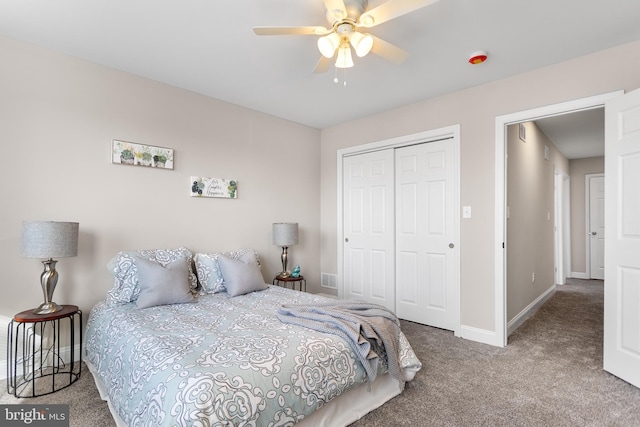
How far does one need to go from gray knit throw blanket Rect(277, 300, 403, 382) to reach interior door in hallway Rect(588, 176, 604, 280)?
19.9ft

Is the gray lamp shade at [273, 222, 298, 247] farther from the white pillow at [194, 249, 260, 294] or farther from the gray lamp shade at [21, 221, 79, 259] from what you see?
the gray lamp shade at [21, 221, 79, 259]

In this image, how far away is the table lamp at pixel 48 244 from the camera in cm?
215

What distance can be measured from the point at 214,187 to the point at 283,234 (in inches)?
36.2

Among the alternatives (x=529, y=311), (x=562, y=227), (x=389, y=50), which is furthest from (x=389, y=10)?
(x=562, y=227)

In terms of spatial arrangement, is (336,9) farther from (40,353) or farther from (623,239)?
(40,353)

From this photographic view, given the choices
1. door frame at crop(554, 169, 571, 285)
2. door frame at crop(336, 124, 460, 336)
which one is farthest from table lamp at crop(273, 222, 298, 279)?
door frame at crop(554, 169, 571, 285)

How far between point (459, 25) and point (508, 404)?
8.06 feet

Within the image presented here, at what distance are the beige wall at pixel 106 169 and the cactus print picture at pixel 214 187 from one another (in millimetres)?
69

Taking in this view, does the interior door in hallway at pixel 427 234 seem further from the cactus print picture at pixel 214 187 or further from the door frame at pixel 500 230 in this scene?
the cactus print picture at pixel 214 187

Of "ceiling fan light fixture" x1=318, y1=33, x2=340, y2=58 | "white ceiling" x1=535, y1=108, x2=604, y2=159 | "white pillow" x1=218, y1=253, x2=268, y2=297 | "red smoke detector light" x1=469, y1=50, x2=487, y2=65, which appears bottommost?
"white pillow" x1=218, y1=253, x2=268, y2=297

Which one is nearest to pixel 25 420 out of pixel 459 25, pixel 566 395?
pixel 566 395

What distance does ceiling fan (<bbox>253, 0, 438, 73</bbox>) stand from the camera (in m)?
1.68

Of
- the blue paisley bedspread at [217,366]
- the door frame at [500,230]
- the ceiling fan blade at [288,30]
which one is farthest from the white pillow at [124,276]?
the door frame at [500,230]

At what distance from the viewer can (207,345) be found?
168 cm
